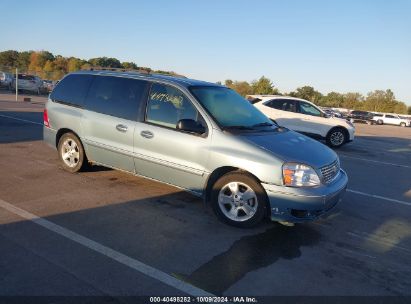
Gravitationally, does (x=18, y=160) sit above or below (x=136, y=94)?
below

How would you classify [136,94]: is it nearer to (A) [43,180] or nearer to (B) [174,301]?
(A) [43,180]

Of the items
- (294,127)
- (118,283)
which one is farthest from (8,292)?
(294,127)

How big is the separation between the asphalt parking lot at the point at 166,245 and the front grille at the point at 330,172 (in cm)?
68

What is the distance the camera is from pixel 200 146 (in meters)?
4.90

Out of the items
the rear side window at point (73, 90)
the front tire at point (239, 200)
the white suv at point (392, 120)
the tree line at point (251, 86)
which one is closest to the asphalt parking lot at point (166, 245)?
the front tire at point (239, 200)

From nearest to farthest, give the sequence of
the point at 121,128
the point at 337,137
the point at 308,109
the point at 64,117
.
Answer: the point at 121,128 < the point at 64,117 < the point at 337,137 < the point at 308,109

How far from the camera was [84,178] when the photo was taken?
20.6ft

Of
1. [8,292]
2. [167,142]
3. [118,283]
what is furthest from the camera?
[167,142]

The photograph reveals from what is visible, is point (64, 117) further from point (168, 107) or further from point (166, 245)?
point (166, 245)

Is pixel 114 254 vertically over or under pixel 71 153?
under

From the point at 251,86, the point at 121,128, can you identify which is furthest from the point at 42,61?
the point at 121,128

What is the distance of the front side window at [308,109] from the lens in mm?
14180

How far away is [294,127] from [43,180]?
10.1 m

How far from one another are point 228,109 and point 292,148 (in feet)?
3.86
